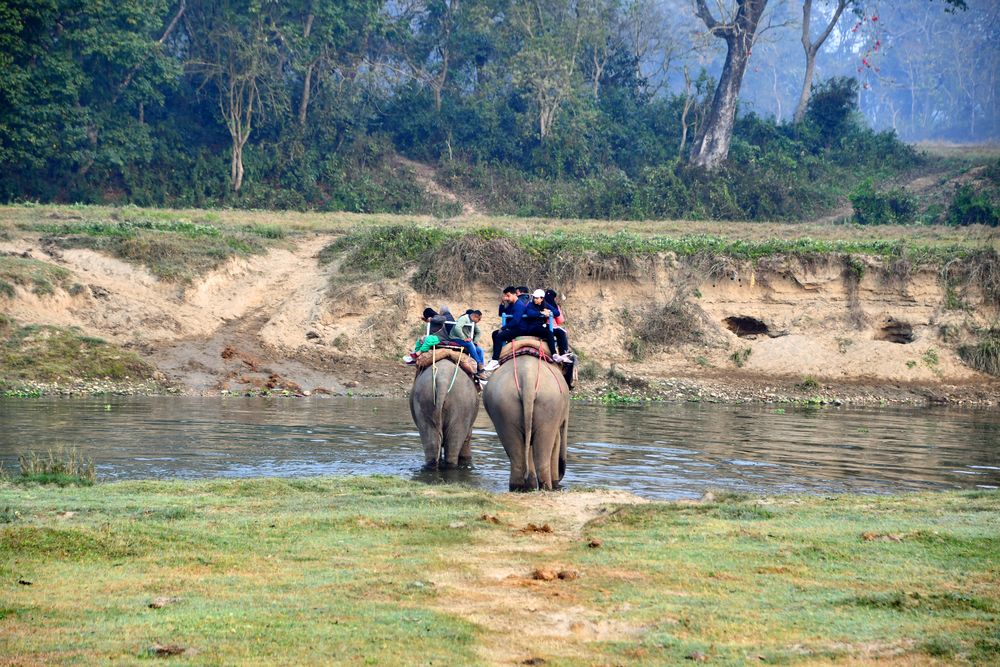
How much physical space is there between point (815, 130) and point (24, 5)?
3034cm

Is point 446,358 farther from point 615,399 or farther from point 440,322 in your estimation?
point 615,399

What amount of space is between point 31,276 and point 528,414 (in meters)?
15.8

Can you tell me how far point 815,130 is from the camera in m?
47.8

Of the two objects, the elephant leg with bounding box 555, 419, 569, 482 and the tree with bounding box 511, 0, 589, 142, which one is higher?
the tree with bounding box 511, 0, 589, 142

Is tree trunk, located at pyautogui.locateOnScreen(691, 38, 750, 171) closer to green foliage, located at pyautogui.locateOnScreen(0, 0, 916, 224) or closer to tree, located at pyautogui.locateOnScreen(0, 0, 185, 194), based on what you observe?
green foliage, located at pyautogui.locateOnScreen(0, 0, 916, 224)

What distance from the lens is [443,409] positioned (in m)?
13.1

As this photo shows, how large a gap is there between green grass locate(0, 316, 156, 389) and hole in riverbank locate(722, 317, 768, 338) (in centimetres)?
1314

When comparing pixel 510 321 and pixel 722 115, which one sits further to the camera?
pixel 722 115

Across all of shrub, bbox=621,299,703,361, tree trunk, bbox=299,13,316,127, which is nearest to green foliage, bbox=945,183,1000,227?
shrub, bbox=621,299,703,361

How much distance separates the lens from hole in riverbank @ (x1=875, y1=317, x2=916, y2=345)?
26.6 m

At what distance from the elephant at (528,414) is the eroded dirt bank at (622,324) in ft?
36.9

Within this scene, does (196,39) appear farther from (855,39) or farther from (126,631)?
(855,39)

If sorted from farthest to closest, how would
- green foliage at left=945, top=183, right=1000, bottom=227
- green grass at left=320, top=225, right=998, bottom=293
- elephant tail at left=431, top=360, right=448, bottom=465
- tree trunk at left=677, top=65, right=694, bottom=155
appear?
tree trunk at left=677, top=65, right=694, bottom=155, green foliage at left=945, top=183, right=1000, bottom=227, green grass at left=320, top=225, right=998, bottom=293, elephant tail at left=431, top=360, right=448, bottom=465

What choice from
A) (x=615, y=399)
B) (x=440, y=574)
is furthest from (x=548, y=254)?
(x=440, y=574)
